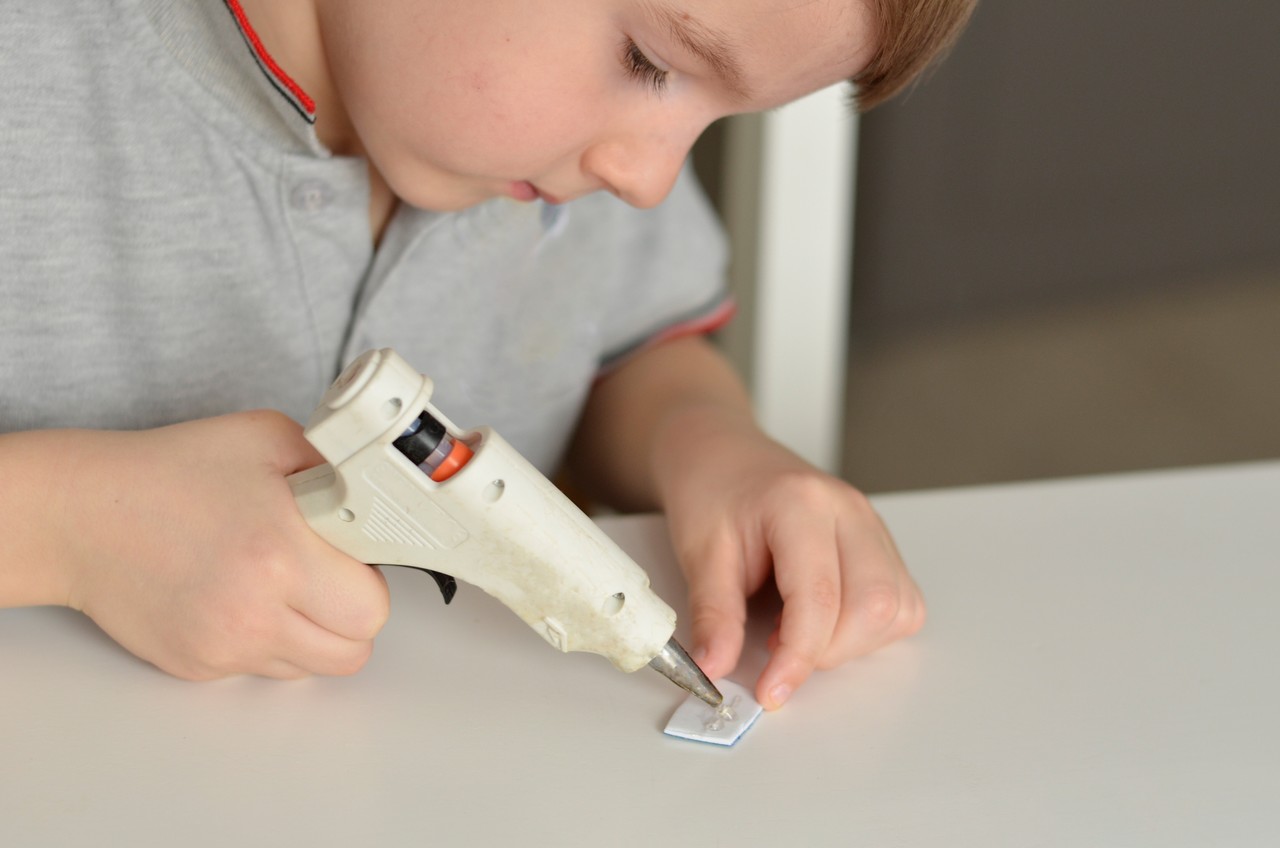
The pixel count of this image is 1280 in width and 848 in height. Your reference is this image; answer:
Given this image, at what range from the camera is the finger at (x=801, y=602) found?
1.82 feet

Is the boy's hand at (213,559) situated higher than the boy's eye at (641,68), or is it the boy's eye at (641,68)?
the boy's eye at (641,68)

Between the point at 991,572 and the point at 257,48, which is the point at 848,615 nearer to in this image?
the point at 991,572

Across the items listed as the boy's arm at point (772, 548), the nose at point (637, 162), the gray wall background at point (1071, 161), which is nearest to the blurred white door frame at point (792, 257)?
the boy's arm at point (772, 548)

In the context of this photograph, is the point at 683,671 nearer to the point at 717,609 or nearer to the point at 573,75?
the point at 717,609

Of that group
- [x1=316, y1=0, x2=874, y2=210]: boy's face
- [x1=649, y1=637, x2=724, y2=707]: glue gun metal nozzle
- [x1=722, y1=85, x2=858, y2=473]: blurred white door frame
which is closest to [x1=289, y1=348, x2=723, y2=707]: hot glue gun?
[x1=649, y1=637, x2=724, y2=707]: glue gun metal nozzle

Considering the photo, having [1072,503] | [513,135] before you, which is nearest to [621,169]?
[513,135]

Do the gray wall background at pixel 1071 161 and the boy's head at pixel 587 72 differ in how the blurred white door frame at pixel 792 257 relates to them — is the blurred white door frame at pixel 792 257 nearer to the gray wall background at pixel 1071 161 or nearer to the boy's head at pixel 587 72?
the boy's head at pixel 587 72

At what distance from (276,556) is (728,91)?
280 mm

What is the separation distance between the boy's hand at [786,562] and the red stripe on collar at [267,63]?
0.27 m

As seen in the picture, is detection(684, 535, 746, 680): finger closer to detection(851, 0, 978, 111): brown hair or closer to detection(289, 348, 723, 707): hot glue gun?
detection(289, 348, 723, 707): hot glue gun

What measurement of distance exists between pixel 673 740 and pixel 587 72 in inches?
11.3

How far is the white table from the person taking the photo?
46cm

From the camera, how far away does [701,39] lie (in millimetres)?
559

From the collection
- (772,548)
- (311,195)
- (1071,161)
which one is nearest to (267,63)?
(311,195)
